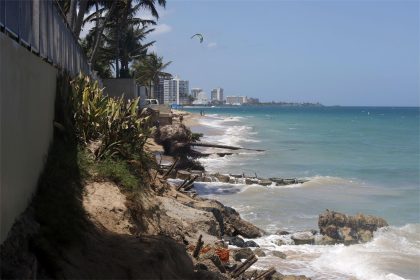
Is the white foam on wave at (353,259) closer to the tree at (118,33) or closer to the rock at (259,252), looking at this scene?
the rock at (259,252)

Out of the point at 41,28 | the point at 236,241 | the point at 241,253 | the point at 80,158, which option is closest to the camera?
the point at 41,28

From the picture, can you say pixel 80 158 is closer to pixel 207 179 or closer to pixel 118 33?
pixel 207 179

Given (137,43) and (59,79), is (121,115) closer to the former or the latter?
(59,79)

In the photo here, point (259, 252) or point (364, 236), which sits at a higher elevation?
point (259, 252)

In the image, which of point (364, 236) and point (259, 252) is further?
point (364, 236)

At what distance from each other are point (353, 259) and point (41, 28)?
9.06 meters

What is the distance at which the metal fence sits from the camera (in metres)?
6.36

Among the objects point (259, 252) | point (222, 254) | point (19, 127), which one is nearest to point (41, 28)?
point (19, 127)

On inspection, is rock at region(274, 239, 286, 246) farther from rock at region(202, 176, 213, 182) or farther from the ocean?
rock at region(202, 176, 213, 182)

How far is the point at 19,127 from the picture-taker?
249 inches

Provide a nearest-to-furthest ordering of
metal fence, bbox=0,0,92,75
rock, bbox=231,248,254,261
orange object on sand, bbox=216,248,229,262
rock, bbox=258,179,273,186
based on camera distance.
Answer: metal fence, bbox=0,0,92,75, orange object on sand, bbox=216,248,229,262, rock, bbox=231,248,254,261, rock, bbox=258,179,273,186

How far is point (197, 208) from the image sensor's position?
45.4 ft

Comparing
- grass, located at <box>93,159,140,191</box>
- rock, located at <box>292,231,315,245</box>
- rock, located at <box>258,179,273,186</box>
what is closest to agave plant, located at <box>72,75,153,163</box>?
grass, located at <box>93,159,140,191</box>

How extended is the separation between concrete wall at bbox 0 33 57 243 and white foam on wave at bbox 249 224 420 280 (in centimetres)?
618
